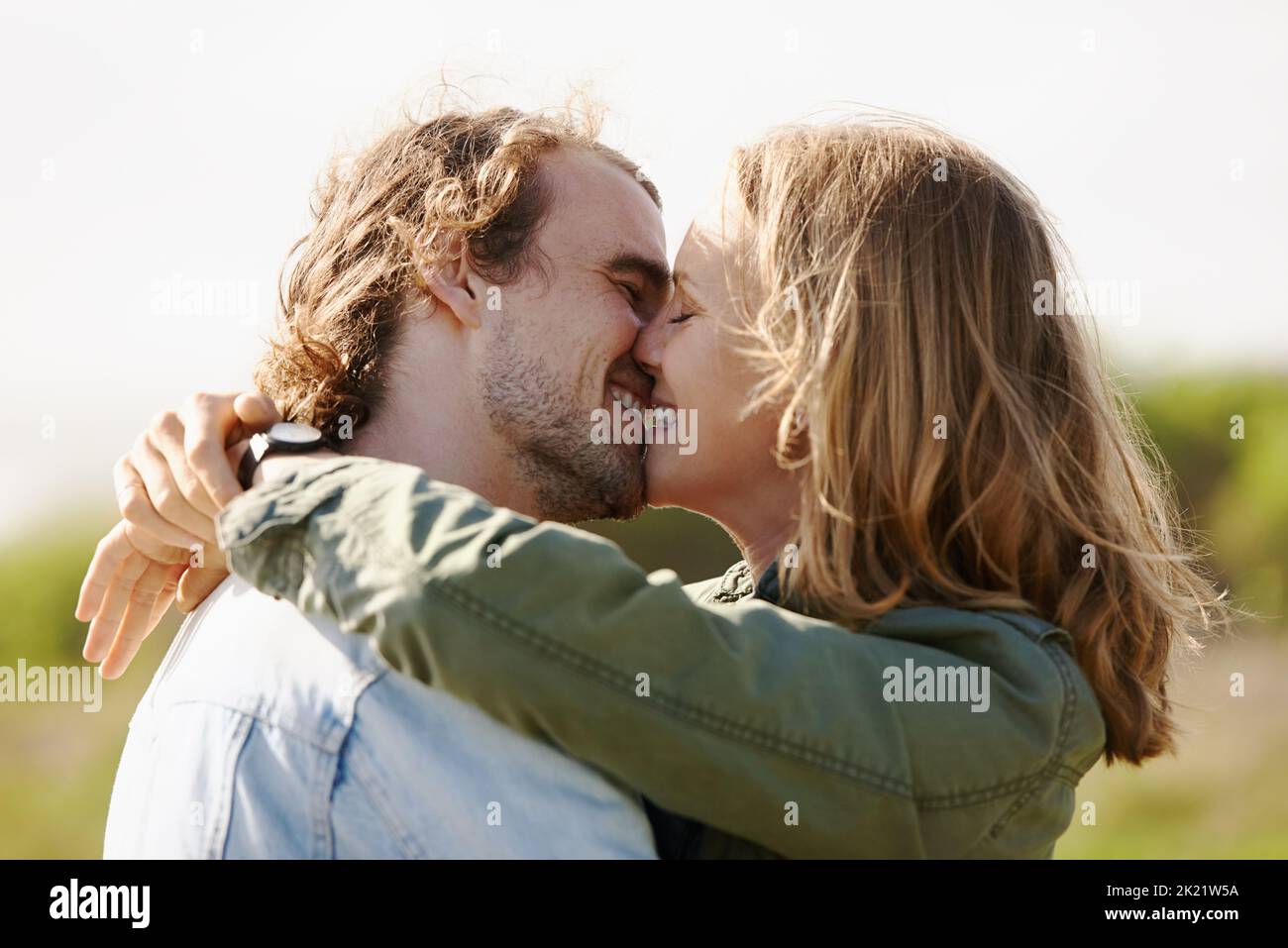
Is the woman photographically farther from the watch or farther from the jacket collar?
the watch

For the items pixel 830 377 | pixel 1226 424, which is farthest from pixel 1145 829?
pixel 830 377

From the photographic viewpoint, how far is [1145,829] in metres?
8.93

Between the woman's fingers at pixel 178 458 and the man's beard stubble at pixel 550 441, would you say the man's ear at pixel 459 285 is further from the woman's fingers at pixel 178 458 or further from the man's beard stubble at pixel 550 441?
the woman's fingers at pixel 178 458

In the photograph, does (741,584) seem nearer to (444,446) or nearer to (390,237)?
(444,446)

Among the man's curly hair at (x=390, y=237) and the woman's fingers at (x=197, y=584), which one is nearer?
the woman's fingers at (x=197, y=584)

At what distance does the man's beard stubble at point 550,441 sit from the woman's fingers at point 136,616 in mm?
707

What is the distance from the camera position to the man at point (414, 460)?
1.67m

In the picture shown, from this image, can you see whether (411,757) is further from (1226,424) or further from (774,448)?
(1226,424)

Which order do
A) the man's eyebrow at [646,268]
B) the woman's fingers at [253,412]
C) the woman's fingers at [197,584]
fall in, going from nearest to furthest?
the woman's fingers at [253,412]
the woman's fingers at [197,584]
the man's eyebrow at [646,268]

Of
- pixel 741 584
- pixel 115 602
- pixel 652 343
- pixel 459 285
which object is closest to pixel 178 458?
pixel 115 602

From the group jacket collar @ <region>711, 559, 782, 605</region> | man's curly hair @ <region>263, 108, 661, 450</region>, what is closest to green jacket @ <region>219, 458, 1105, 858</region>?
jacket collar @ <region>711, 559, 782, 605</region>

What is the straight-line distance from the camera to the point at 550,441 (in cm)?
264

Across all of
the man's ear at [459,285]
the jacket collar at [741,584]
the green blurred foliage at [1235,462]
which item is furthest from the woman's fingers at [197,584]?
the green blurred foliage at [1235,462]

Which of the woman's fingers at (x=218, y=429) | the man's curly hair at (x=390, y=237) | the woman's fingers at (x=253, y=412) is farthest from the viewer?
the man's curly hair at (x=390, y=237)
